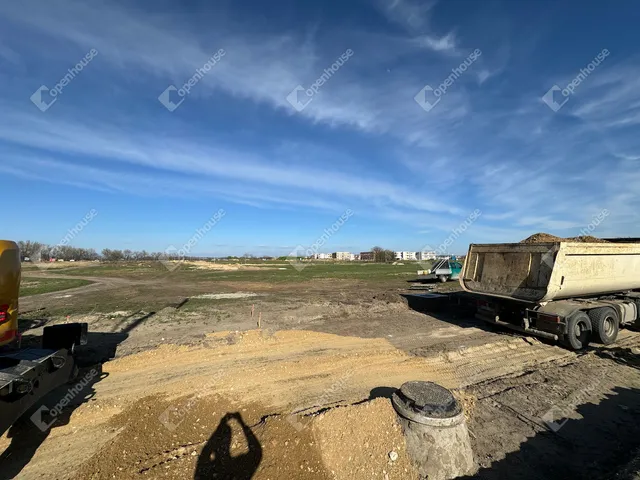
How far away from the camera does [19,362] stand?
3.72m

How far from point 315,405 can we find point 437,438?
1953 millimetres

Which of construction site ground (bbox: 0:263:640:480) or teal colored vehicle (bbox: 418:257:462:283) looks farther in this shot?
teal colored vehicle (bbox: 418:257:462:283)

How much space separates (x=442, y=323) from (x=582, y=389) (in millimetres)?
5292

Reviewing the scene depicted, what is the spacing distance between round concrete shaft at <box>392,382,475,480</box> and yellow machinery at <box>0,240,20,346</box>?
507 centimetres

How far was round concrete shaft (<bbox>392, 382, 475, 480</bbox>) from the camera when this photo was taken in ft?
12.0

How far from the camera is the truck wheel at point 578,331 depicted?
308 inches

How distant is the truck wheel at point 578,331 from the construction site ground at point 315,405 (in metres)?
0.32

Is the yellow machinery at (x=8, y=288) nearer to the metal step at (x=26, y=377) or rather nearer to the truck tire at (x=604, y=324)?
the metal step at (x=26, y=377)

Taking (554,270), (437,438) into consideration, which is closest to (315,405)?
(437,438)

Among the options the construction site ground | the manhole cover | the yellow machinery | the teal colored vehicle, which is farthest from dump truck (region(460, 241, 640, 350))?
the teal colored vehicle

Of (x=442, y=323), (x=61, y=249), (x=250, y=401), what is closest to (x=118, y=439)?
(x=250, y=401)

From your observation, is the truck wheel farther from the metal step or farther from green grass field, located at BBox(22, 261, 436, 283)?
green grass field, located at BBox(22, 261, 436, 283)

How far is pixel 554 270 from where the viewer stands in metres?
7.75

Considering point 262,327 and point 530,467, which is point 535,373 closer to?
point 530,467
